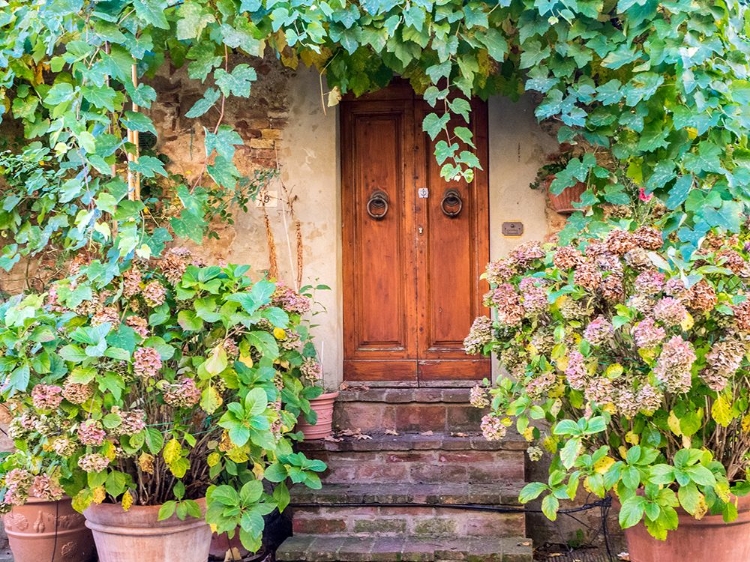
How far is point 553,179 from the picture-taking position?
4598 mm

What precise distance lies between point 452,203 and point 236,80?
2.08 meters

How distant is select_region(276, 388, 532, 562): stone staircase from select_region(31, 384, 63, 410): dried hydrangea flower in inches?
58.0

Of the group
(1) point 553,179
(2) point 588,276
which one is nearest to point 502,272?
(2) point 588,276

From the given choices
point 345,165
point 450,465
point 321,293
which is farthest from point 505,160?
→ point 450,465

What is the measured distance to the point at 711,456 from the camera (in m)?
2.50

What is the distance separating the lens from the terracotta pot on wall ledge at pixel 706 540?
261 cm

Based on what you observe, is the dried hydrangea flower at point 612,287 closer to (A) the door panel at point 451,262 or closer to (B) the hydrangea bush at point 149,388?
(B) the hydrangea bush at point 149,388

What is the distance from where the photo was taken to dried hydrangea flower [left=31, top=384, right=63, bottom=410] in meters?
2.74

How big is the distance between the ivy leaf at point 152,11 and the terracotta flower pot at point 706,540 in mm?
2584

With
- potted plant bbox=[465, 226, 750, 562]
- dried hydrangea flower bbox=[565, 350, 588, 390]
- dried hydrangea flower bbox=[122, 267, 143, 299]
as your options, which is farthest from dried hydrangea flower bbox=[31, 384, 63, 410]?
dried hydrangea flower bbox=[565, 350, 588, 390]

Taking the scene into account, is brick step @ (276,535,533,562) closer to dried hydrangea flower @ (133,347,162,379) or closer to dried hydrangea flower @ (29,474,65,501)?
dried hydrangea flower @ (29,474,65,501)

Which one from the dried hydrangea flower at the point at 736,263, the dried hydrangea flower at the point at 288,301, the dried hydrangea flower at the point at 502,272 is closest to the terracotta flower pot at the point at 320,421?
the dried hydrangea flower at the point at 288,301

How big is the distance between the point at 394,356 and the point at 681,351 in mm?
2836

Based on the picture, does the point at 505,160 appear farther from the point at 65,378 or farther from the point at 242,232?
the point at 65,378
